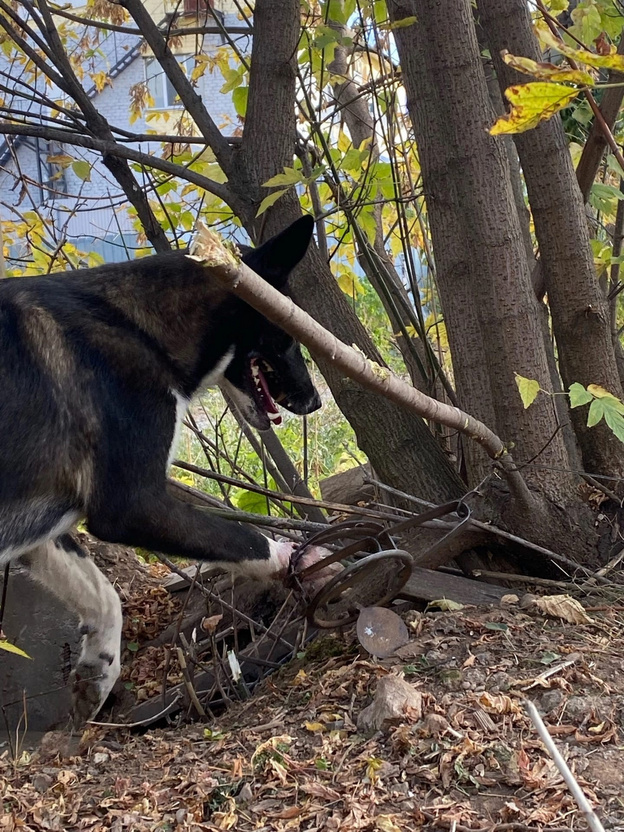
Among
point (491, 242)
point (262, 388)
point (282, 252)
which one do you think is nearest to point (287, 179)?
point (282, 252)

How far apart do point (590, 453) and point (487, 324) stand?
2.31 ft

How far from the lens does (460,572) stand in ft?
9.92

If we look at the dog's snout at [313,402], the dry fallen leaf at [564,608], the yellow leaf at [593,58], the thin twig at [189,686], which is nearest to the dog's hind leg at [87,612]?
the thin twig at [189,686]

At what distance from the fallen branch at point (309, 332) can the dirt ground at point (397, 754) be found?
0.66 m

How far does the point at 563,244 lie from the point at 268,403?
4.28ft

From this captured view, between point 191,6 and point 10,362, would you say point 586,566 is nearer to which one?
point 10,362

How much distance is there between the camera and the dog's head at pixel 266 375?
3.07m

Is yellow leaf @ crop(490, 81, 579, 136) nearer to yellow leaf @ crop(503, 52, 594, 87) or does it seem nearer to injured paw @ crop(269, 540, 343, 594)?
yellow leaf @ crop(503, 52, 594, 87)

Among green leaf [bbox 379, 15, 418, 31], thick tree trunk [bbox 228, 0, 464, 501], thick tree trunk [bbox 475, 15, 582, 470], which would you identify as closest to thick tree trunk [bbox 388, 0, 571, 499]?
green leaf [bbox 379, 15, 418, 31]

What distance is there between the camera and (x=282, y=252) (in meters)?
2.72

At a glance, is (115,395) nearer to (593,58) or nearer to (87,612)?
(87,612)

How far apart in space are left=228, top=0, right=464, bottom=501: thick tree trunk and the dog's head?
126mm

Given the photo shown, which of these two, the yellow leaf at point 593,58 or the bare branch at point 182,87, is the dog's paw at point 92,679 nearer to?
the bare branch at point 182,87

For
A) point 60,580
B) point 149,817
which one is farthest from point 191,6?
point 149,817
